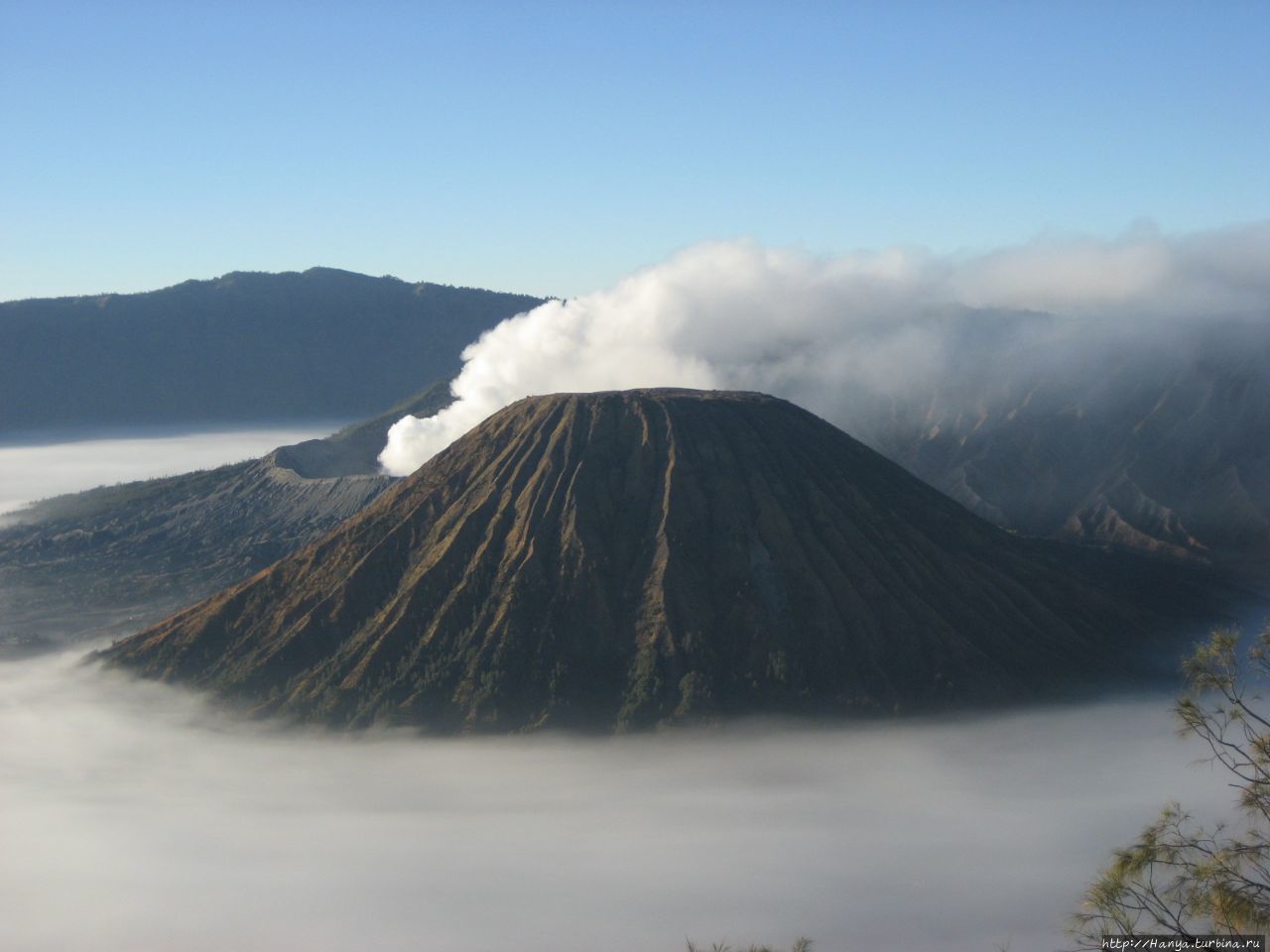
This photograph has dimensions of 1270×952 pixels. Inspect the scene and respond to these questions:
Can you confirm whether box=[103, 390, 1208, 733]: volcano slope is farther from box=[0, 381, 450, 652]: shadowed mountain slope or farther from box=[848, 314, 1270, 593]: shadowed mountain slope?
box=[848, 314, 1270, 593]: shadowed mountain slope

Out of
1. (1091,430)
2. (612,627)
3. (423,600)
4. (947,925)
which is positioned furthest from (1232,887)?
(1091,430)

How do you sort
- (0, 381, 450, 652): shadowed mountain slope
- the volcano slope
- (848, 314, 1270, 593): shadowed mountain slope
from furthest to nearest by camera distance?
1. (848, 314, 1270, 593): shadowed mountain slope
2. (0, 381, 450, 652): shadowed mountain slope
3. the volcano slope

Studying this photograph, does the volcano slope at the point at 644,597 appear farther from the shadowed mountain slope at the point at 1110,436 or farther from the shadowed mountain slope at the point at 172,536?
the shadowed mountain slope at the point at 1110,436

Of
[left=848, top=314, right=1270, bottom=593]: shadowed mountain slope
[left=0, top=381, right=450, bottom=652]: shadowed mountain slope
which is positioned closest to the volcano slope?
[left=0, top=381, right=450, bottom=652]: shadowed mountain slope

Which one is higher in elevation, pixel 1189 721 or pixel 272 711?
pixel 1189 721

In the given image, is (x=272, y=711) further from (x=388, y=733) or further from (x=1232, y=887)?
(x=1232, y=887)

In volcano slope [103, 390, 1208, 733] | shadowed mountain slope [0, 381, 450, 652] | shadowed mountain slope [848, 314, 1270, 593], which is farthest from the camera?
shadowed mountain slope [848, 314, 1270, 593]

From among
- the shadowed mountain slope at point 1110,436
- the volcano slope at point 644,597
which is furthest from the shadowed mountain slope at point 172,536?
the shadowed mountain slope at point 1110,436

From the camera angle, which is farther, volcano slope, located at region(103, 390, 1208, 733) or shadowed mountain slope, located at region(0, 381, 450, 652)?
shadowed mountain slope, located at region(0, 381, 450, 652)

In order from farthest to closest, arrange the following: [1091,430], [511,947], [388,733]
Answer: [1091,430] → [388,733] → [511,947]
